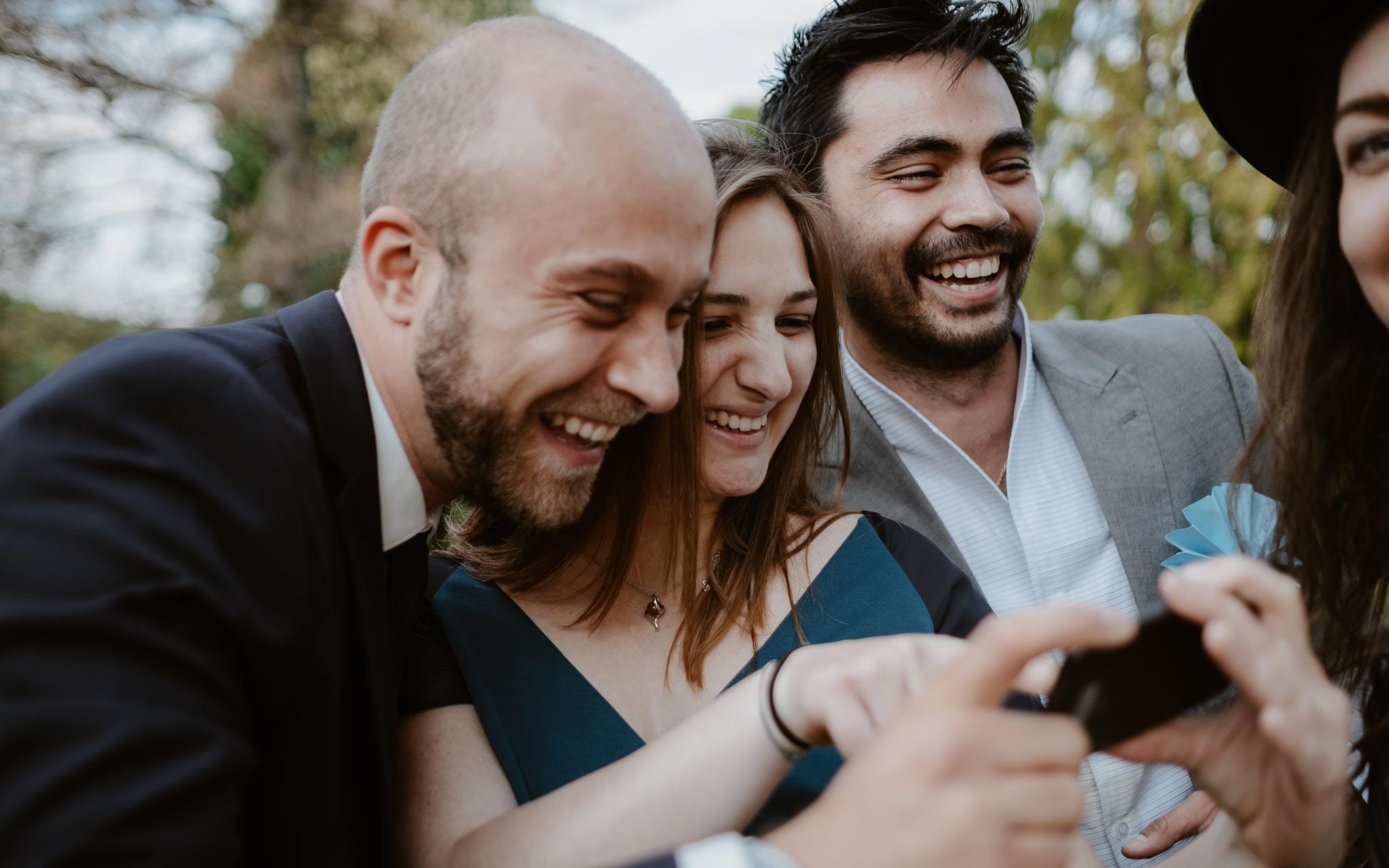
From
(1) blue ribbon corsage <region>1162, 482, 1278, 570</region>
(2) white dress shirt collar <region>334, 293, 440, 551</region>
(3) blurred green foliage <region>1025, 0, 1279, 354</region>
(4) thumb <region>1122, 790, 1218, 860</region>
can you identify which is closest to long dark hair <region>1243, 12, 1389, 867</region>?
(1) blue ribbon corsage <region>1162, 482, 1278, 570</region>

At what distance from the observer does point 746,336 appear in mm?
2326

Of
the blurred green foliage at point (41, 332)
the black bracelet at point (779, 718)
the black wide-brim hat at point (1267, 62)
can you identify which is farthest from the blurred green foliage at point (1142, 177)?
the blurred green foliage at point (41, 332)

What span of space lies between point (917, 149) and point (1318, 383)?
58.0 inches

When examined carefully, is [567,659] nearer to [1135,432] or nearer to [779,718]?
[779,718]

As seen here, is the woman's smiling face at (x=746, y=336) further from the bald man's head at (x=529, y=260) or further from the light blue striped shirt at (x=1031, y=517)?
the light blue striped shirt at (x=1031, y=517)

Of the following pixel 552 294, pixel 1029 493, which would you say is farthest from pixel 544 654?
pixel 1029 493

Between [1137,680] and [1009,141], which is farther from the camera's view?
[1009,141]

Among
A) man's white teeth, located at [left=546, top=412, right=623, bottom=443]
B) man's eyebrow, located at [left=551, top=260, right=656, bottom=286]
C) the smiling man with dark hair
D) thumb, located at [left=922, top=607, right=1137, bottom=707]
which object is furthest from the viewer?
the smiling man with dark hair

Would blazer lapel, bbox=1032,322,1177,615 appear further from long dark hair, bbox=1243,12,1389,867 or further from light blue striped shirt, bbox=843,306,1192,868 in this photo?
long dark hair, bbox=1243,12,1389,867

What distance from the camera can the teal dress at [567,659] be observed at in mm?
1949

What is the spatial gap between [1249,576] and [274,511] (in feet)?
4.08

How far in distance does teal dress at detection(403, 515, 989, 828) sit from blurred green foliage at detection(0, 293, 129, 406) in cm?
875

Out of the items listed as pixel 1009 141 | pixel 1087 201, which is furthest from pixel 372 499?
pixel 1087 201

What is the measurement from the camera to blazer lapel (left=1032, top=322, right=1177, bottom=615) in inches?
112
